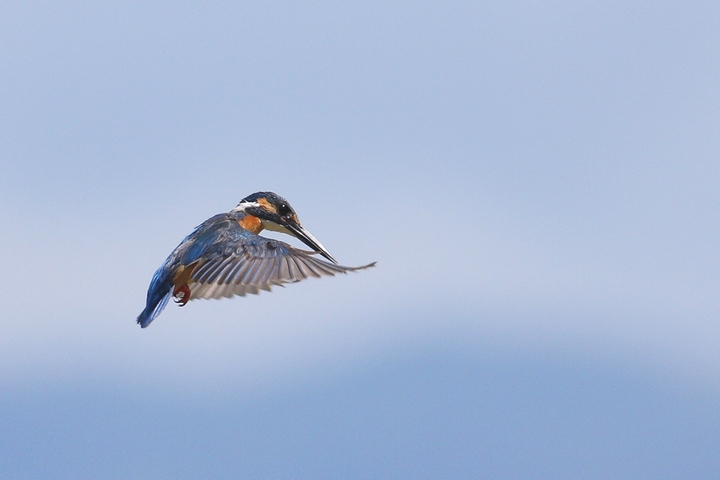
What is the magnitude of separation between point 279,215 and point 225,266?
1.85 metres

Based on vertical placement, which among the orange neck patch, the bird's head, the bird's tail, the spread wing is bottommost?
the bird's tail

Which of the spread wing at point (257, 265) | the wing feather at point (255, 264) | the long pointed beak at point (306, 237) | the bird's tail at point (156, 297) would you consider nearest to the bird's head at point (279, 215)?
the long pointed beak at point (306, 237)

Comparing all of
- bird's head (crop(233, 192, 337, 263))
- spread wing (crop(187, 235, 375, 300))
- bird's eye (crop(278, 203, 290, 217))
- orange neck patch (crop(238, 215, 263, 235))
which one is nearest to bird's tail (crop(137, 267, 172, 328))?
spread wing (crop(187, 235, 375, 300))

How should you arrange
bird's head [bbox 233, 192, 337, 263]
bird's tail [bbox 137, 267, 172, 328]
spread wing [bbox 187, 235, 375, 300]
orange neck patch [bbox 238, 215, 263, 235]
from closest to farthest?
spread wing [bbox 187, 235, 375, 300] → bird's tail [bbox 137, 267, 172, 328] → orange neck patch [bbox 238, 215, 263, 235] → bird's head [bbox 233, 192, 337, 263]

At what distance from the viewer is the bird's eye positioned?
10.8 meters

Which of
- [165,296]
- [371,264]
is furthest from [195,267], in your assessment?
[371,264]

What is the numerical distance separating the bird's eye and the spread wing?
141 cm

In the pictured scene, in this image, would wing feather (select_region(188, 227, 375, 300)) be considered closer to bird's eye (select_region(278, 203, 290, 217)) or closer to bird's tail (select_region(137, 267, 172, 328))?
bird's tail (select_region(137, 267, 172, 328))

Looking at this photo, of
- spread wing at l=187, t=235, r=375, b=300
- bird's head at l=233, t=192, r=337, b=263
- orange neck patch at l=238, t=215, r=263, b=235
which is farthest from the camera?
bird's head at l=233, t=192, r=337, b=263

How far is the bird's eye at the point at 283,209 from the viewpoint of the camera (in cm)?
1082

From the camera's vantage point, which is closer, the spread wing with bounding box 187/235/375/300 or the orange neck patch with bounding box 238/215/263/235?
the spread wing with bounding box 187/235/375/300

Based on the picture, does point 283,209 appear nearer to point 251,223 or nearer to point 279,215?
point 279,215

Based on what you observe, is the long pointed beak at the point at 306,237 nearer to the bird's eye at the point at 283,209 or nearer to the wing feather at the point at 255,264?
the bird's eye at the point at 283,209

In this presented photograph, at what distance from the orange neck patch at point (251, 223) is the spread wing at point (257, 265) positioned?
47.8 inches
